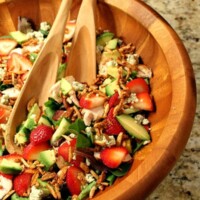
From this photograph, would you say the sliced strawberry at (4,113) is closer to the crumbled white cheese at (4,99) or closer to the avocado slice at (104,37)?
the crumbled white cheese at (4,99)

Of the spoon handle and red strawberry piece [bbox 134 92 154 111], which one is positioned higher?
the spoon handle

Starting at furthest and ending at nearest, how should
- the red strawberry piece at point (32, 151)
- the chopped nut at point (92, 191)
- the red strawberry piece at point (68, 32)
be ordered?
the red strawberry piece at point (68, 32), the red strawberry piece at point (32, 151), the chopped nut at point (92, 191)

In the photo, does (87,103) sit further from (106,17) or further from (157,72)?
(106,17)

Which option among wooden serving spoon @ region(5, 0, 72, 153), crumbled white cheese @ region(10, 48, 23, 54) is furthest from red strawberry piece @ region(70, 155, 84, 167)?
crumbled white cheese @ region(10, 48, 23, 54)

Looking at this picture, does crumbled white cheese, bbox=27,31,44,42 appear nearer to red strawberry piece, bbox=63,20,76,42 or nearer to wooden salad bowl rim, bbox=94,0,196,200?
red strawberry piece, bbox=63,20,76,42

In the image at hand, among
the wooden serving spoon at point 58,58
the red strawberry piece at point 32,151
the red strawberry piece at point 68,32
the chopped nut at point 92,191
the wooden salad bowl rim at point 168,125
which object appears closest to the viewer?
the wooden salad bowl rim at point 168,125

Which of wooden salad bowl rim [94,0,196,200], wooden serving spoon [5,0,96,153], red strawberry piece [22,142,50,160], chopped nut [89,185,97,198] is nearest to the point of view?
wooden salad bowl rim [94,0,196,200]

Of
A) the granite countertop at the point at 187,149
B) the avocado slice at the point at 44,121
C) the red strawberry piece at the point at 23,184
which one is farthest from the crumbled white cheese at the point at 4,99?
the granite countertop at the point at 187,149


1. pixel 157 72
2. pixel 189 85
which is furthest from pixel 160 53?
pixel 189 85
